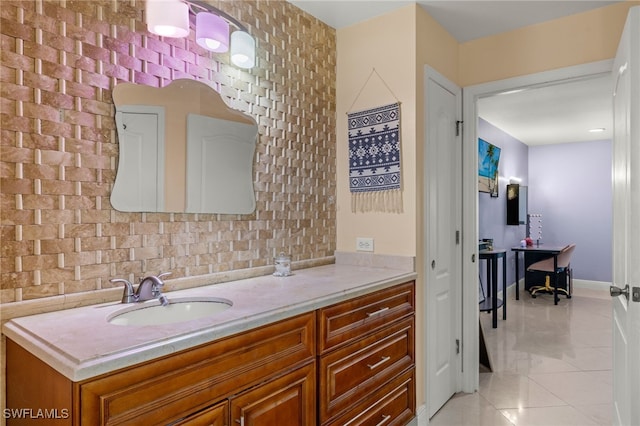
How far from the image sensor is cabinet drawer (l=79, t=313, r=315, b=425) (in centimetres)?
96

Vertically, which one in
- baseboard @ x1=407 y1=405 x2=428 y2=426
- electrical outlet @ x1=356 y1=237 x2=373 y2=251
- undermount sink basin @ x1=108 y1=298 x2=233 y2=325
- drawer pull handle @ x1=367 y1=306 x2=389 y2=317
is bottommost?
baseboard @ x1=407 y1=405 x2=428 y2=426

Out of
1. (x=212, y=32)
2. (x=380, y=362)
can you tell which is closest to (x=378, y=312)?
(x=380, y=362)

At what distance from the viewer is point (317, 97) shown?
2543 millimetres

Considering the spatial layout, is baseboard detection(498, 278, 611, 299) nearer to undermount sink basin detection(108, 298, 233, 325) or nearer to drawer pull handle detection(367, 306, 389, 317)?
drawer pull handle detection(367, 306, 389, 317)

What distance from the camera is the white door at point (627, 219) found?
1.43 metres

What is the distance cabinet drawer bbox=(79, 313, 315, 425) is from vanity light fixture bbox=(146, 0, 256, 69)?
4.20 feet

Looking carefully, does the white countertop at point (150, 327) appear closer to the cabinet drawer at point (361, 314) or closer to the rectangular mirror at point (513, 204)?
the cabinet drawer at point (361, 314)

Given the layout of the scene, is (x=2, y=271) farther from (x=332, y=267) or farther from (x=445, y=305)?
(x=445, y=305)

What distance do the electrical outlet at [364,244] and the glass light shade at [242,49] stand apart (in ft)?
4.02

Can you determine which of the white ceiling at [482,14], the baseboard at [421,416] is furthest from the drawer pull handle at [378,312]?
the white ceiling at [482,14]

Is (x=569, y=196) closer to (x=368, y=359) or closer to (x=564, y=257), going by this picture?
(x=564, y=257)

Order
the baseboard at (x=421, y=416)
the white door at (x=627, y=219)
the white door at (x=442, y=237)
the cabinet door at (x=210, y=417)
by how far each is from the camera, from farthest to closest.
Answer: the white door at (x=442, y=237), the baseboard at (x=421, y=416), the white door at (x=627, y=219), the cabinet door at (x=210, y=417)

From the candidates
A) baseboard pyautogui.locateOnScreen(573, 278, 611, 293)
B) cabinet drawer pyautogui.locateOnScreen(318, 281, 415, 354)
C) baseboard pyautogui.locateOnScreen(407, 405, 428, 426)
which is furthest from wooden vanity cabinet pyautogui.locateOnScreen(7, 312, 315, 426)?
baseboard pyautogui.locateOnScreen(573, 278, 611, 293)

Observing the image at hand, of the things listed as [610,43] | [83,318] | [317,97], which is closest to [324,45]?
[317,97]
